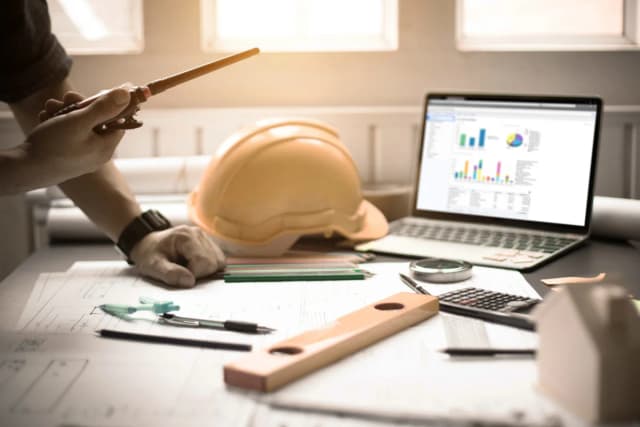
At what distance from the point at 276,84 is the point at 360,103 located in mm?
211

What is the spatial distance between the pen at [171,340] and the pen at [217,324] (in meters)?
0.06

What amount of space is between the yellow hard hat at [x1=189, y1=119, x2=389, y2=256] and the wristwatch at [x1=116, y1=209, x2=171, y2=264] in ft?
0.37

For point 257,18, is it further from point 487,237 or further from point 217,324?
point 217,324

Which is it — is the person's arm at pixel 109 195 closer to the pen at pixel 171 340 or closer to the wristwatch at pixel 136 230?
the wristwatch at pixel 136 230

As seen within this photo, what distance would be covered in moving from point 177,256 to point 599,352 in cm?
74

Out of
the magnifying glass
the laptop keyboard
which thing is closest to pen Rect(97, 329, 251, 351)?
the magnifying glass

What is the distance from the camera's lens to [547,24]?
2.02m

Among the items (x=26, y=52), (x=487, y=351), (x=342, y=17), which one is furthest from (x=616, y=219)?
(x=26, y=52)

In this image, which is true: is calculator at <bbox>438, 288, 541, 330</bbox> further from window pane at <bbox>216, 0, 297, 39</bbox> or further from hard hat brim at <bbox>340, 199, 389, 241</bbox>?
window pane at <bbox>216, 0, 297, 39</bbox>

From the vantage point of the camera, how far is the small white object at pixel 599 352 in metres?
0.59

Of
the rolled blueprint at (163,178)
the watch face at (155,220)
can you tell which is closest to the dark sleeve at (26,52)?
the watch face at (155,220)

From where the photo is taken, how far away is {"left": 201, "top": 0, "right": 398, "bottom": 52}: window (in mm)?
1937

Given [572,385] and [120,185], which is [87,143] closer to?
[120,185]

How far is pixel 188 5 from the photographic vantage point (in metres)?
1.84
